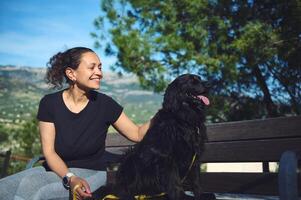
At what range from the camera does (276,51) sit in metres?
11.4

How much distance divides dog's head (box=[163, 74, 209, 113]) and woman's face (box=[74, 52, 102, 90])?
67 cm

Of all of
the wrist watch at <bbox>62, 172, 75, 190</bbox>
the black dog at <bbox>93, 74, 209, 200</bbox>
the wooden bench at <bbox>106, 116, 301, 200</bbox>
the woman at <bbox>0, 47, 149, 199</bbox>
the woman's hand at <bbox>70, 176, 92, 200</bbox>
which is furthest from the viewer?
the black dog at <bbox>93, 74, 209, 200</bbox>

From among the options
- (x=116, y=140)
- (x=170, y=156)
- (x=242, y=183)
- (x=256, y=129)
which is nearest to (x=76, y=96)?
(x=170, y=156)

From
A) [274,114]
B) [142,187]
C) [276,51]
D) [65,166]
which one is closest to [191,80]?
[142,187]

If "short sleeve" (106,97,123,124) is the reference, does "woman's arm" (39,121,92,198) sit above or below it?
below

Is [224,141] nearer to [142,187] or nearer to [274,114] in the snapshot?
[142,187]

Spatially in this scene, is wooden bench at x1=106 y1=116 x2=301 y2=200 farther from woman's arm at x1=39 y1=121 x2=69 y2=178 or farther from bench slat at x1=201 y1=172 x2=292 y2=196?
woman's arm at x1=39 y1=121 x2=69 y2=178

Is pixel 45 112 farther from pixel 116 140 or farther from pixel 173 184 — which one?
pixel 116 140

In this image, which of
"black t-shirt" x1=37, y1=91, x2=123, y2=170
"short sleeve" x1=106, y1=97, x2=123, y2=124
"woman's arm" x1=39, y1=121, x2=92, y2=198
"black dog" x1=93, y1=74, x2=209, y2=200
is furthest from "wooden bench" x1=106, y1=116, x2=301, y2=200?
"woman's arm" x1=39, y1=121, x2=92, y2=198

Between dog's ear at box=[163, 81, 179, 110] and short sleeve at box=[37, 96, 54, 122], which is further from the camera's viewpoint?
dog's ear at box=[163, 81, 179, 110]

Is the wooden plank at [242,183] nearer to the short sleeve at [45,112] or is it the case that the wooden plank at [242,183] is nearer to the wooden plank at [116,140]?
the wooden plank at [116,140]

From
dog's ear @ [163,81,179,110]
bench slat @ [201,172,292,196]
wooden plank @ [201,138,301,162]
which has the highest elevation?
dog's ear @ [163,81,179,110]

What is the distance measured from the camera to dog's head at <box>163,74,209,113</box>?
134 inches

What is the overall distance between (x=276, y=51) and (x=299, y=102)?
197 cm
